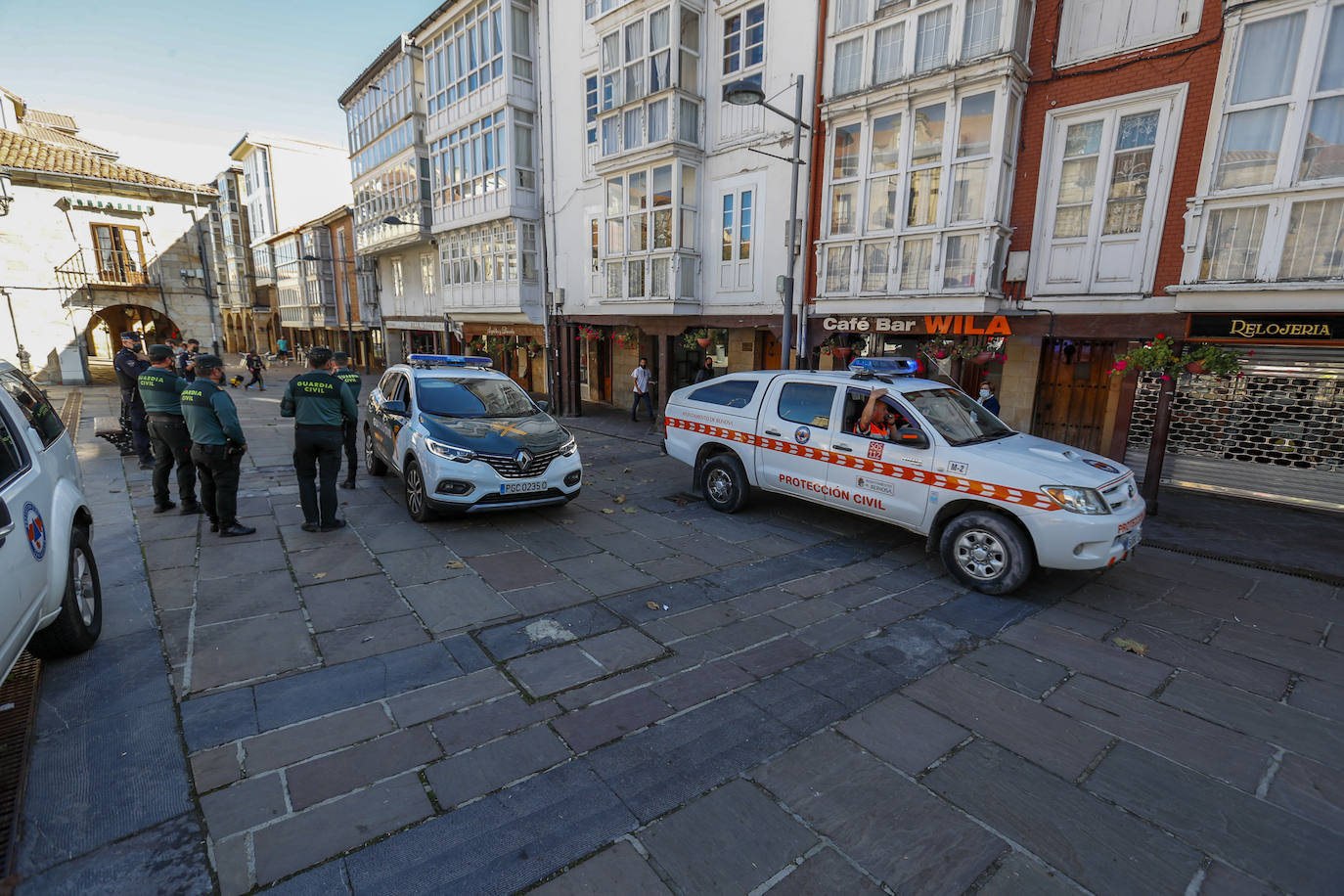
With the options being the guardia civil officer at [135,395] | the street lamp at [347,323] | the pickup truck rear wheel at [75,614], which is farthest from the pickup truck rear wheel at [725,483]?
the street lamp at [347,323]

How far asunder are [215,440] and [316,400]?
3.46ft

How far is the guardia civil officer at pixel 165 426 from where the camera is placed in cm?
659

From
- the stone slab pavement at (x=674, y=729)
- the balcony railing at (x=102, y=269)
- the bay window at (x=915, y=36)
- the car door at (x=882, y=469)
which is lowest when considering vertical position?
the stone slab pavement at (x=674, y=729)

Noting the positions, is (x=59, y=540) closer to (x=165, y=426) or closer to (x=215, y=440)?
(x=215, y=440)

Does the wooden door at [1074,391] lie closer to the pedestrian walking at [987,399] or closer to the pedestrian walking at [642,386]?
the pedestrian walking at [987,399]

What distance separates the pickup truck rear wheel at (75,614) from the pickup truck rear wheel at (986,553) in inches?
276

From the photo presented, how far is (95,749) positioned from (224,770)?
79 cm

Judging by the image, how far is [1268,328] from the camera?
7762 mm

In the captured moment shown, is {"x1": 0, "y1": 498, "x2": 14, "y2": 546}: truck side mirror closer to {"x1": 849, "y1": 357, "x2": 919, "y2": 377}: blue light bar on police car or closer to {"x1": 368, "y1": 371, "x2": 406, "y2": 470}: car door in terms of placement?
{"x1": 368, "y1": 371, "x2": 406, "y2": 470}: car door

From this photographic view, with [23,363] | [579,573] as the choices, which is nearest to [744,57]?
[579,573]

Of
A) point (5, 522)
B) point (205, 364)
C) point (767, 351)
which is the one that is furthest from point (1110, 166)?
point (5, 522)

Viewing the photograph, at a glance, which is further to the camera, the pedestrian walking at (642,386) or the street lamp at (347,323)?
the street lamp at (347,323)

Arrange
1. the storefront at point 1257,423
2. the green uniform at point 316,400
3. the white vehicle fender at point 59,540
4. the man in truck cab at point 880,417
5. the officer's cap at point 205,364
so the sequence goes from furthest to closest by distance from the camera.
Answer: the storefront at point 1257,423 < the green uniform at point 316,400 < the man in truck cab at point 880,417 < the officer's cap at point 205,364 < the white vehicle fender at point 59,540

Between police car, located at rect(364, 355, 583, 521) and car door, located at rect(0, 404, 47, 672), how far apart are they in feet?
10.7
